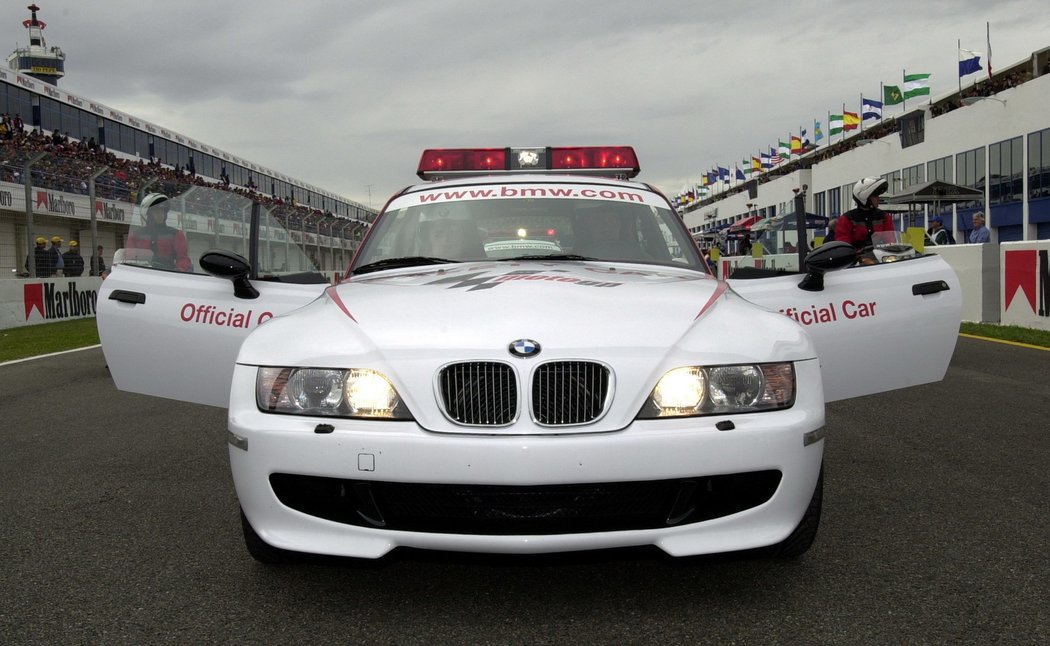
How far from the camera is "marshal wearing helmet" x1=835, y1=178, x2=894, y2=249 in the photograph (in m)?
8.02

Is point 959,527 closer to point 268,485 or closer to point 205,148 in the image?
point 268,485

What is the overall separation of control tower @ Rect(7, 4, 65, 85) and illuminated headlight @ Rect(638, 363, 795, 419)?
259 ft

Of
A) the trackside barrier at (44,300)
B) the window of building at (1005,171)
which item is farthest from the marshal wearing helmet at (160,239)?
the window of building at (1005,171)

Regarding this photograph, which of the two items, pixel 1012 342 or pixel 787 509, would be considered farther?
pixel 1012 342

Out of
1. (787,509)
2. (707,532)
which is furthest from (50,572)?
Answer: (787,509)

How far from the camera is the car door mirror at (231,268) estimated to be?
3.52 meters

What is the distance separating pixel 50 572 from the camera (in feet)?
10.1

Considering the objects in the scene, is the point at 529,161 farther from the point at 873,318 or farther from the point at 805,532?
the point at 805,532

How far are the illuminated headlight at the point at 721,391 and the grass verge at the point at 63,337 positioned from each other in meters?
8.64

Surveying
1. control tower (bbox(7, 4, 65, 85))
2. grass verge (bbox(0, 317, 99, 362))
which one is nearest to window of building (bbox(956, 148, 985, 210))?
grass verge (bbox(0, 317, 99, 362))

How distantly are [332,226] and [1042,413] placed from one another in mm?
20626

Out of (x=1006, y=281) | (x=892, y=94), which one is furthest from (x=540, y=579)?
(x=892, y=94)

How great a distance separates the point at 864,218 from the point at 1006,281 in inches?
234

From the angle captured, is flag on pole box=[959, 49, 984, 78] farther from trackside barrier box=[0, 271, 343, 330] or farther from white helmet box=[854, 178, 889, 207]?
white helmet box=[854, 178, 889, 207]
